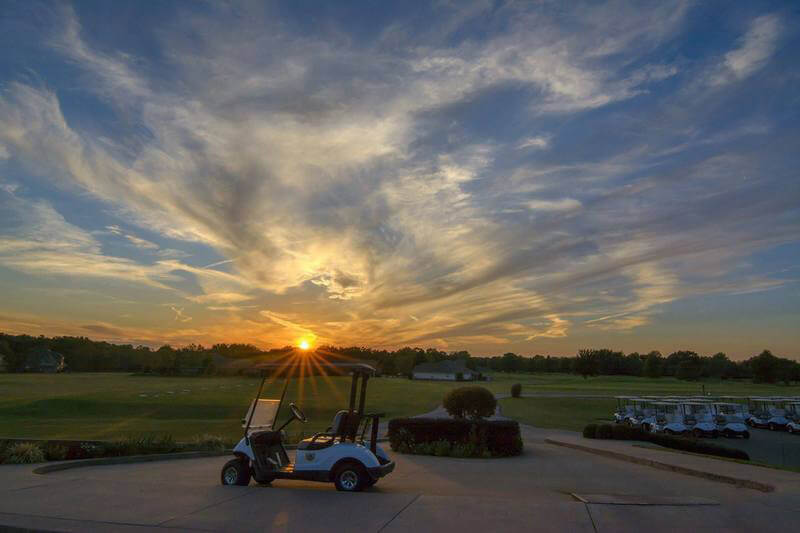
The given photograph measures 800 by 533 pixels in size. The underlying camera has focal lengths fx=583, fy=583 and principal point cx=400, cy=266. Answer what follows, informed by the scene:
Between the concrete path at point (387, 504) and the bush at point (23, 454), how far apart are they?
62 centimetres

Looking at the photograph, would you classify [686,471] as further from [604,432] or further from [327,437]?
[604,432]

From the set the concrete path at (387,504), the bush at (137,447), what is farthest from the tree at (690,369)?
the bush at (137,447)

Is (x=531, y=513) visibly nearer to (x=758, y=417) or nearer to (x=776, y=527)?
(x=776, y=527)

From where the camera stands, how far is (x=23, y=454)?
1484cm

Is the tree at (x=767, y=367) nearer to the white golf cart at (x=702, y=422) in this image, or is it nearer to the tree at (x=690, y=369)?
the tree at (x=690, y=369)

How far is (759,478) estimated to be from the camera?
12320 millimetres

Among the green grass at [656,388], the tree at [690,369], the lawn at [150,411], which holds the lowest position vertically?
the lawn at [150,411]

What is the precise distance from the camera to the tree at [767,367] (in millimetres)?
118812

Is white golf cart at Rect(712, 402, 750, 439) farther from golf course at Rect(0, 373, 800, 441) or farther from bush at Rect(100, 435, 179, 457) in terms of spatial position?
bush at Rect(100, 435, 179, 457)

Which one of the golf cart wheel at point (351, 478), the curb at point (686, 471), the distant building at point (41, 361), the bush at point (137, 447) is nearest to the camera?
the golf cart wheel at point (351, 478)

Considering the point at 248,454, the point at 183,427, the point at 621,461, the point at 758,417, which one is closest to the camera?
the point at 248,454

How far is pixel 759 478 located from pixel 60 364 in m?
140

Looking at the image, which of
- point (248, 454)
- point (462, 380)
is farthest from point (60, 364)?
point (248, 454)

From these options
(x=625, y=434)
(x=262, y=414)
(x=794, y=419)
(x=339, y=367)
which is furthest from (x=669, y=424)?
(x=262, y=414)
